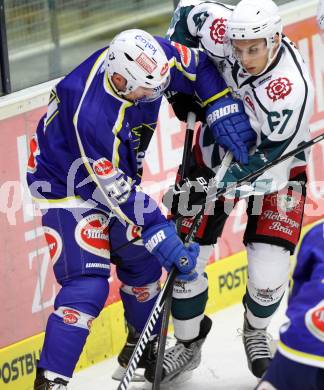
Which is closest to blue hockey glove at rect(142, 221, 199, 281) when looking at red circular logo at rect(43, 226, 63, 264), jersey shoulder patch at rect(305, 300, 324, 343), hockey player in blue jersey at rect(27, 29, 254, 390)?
hockey player in blue jersey at rect(27, 29, 254, 390)

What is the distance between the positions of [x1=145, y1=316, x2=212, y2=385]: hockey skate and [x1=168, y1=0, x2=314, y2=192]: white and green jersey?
71 cm

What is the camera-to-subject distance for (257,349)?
5531 mm

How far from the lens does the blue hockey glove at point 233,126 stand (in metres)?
5.25

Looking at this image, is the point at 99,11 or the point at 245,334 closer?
the point at 245,334

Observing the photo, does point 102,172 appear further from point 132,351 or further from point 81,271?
point 132,351

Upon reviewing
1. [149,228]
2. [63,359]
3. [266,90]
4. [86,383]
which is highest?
[266,90]

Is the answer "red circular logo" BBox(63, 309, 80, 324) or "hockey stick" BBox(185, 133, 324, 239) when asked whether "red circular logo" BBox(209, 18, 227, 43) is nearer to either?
"hockey stick" BBox(185, 133, 324, 239)

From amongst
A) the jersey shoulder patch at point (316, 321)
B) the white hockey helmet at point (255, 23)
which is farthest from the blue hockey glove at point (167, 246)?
the jersey shoulder patch at point (316, 321)

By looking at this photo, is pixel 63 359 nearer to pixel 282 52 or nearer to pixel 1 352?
pixel 1 352

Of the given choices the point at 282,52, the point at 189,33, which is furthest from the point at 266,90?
the point at 189,33

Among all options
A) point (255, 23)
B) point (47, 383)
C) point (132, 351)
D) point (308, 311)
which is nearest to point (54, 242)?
point (47, 383)

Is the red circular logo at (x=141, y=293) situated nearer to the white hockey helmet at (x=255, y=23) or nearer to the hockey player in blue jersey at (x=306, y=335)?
the white hockey helmet at (x=255, y=23)

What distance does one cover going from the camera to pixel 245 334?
561cm

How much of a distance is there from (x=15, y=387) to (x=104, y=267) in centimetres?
84
